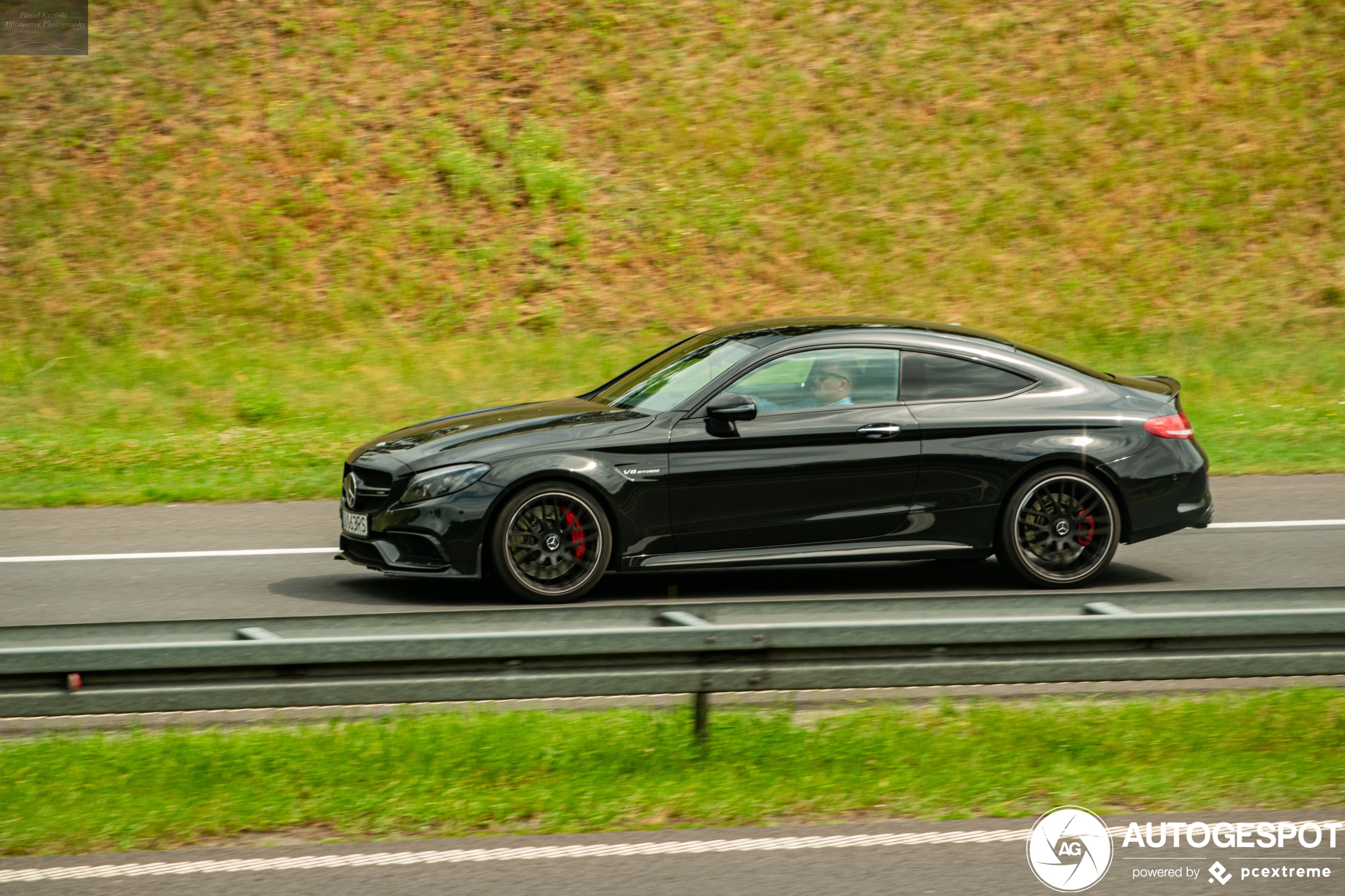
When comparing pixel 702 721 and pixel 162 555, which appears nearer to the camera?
pixel 702 721

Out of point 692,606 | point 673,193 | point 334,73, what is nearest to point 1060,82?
point 673,193

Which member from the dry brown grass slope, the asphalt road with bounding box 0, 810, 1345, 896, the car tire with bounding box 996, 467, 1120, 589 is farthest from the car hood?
the dry brown grass slope

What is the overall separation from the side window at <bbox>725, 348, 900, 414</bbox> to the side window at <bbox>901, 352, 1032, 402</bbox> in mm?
82

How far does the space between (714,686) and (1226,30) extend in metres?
21.6

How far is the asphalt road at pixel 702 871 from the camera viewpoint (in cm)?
425

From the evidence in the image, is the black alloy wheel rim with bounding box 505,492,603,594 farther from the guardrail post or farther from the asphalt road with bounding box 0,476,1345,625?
the guardrail post

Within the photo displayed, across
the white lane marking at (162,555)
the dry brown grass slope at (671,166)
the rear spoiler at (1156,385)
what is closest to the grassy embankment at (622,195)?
the dry brown grass slope at (671,166)

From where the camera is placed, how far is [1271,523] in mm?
10258

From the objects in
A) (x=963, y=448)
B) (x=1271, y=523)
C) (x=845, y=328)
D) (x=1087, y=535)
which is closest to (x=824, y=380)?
(x=845, y=328)

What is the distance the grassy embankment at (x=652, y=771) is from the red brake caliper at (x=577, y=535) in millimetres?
2025

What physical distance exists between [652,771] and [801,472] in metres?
3.06

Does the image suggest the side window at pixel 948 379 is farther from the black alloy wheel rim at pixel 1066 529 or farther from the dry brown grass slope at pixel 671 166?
the dry brown grass slope at pixel 671 166

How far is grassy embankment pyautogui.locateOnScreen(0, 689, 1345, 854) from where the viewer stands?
481cm

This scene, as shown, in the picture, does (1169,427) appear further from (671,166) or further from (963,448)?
(671,166)
